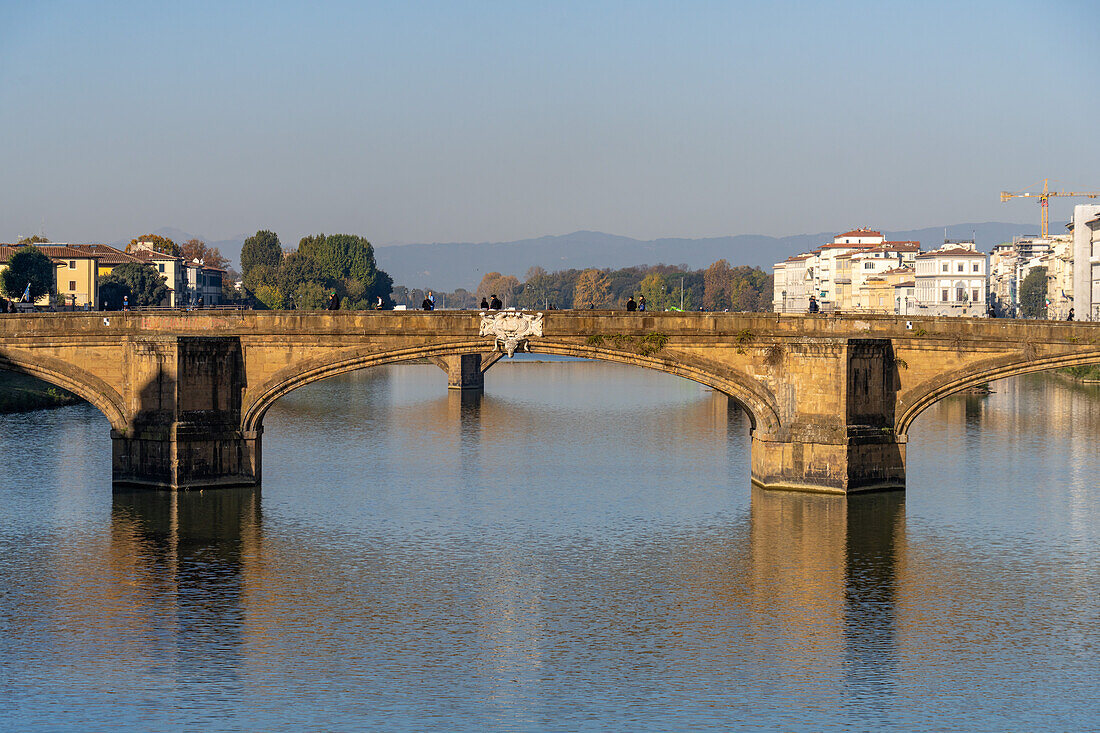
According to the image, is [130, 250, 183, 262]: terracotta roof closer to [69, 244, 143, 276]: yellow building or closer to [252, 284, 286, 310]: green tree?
[69, 244, 143, 276]: yellow building

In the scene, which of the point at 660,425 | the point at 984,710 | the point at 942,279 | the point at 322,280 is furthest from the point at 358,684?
the point at 942,279

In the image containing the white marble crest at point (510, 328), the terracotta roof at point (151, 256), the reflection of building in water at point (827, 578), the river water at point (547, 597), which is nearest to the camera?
the river water at point (547, 597)

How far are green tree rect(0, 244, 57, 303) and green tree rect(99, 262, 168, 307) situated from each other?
1597cm

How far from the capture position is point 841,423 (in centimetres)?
4525

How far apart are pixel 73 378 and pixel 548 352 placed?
17881mm

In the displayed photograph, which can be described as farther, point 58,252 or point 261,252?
point 261,252

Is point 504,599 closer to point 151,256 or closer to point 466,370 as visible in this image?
point 466,370

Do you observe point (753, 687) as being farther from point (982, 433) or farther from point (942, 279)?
point (942, 279)

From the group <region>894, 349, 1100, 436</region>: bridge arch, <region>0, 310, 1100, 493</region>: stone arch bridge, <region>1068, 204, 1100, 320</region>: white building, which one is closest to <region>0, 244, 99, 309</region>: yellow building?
<region>0, 310, 1100, 493</region>: stone arch bridge

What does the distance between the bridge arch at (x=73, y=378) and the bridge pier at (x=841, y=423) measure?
24.6m

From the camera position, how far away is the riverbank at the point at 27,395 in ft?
245

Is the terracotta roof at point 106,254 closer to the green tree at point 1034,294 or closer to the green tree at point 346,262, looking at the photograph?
the green tree at point 346,262

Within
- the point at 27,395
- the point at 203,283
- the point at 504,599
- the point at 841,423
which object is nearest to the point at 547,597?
the point at 504,599

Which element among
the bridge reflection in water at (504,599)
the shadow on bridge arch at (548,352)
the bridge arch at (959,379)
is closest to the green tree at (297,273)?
the shadow on bridge arch at (548,352)
